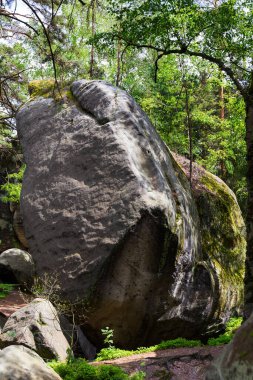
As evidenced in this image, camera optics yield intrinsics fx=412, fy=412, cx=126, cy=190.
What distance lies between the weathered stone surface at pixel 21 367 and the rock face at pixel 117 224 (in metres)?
4.21

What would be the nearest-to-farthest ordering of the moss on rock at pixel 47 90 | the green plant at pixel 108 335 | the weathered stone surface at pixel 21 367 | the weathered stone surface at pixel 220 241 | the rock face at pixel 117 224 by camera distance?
the weathered stone surface at pixel 21 367 < the green plant at pixel 108 335 < the rock face at pixel 117 224 < the weathered stone surface at pixel 220 241 < the moss on rock at pixel 47 90

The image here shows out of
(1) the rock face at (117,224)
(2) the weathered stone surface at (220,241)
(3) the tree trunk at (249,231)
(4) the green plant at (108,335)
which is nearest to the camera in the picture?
(3) the tree trunk at (249,231)

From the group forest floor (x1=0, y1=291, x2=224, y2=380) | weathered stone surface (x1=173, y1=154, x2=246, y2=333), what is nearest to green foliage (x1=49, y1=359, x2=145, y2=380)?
forest floor (x1=0, y1=291, x2=224, y2=380)

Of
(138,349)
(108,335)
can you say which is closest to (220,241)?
(138,349)

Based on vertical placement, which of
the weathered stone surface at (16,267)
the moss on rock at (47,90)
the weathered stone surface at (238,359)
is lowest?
the weathered stone surface at (16,267)

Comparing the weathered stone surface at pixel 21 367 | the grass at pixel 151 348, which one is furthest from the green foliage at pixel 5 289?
the weathered stone surface at pixel 21 367

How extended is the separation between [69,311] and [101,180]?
2.86 m

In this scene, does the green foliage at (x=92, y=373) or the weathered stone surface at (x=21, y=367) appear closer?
the weathered stone surface at (x=21, y=367)

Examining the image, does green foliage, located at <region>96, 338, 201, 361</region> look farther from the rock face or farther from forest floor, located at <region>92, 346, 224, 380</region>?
the rock face

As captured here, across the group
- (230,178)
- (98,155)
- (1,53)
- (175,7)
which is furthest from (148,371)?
(230,178)

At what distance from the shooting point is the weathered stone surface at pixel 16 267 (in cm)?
1593

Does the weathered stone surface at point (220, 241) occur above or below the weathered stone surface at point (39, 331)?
above

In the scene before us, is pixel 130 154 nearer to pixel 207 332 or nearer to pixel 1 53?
pixel 207 332

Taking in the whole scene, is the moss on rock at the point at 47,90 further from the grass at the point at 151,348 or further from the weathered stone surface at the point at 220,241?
the grass at the point at 151,348
